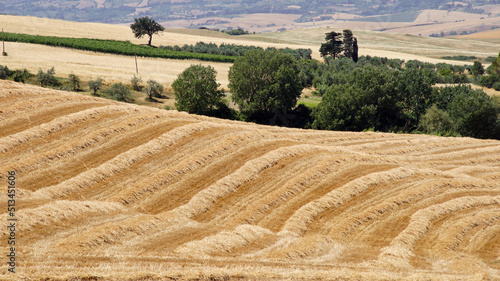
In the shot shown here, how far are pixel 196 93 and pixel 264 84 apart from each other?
1386 centimetres

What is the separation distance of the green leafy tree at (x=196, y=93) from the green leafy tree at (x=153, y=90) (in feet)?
18.9

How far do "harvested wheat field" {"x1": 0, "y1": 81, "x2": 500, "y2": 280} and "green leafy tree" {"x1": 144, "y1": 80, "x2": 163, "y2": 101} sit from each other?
44223mm

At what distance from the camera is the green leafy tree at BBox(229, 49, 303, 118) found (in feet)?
273

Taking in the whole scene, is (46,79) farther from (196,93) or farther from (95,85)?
(196,93)

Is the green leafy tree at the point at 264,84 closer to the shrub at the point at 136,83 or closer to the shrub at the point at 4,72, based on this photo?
the shrub at the point at 136,83

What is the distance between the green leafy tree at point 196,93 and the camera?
79.8 metres

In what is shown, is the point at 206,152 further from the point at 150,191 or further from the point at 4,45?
the point at 4,45

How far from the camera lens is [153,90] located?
85.8m

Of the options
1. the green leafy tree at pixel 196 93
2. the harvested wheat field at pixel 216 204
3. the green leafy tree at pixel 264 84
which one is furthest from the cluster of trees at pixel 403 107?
the harvested wheat field at pixel 216 204

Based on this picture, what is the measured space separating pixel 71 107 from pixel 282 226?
2415 centimetres

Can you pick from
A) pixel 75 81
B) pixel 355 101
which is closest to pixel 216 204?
pixel 355 101

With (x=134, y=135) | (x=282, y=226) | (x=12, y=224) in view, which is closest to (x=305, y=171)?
(x=282, y=226)

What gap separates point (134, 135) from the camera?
3438 centimetres

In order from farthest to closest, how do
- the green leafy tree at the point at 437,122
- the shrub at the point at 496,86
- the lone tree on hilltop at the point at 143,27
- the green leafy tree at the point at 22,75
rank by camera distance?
the lone tree on hilltop at the point at 143,27, the shrub at the point at 496,86, the green leafy tree at the point at 22,75, the green leafy tree at the point at 437,122
